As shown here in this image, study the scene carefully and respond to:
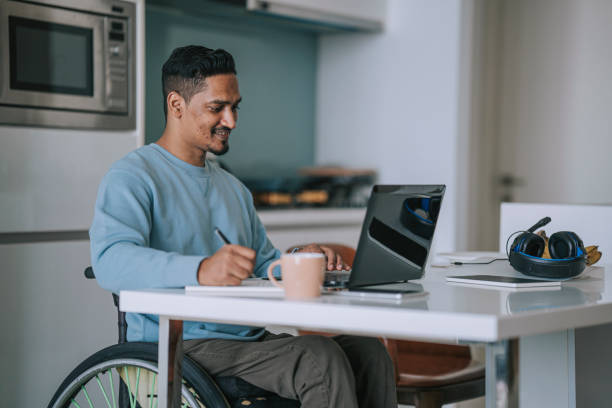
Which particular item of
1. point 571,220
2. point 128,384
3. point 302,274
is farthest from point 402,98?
point 302,274

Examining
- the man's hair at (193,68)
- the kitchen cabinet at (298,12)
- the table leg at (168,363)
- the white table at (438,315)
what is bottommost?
the table leg at (168,363)

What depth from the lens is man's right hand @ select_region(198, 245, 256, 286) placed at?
1361 millimetres

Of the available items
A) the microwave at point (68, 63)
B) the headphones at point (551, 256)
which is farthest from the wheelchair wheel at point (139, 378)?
the microwave at point (68, 63)

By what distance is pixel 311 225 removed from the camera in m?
3.78

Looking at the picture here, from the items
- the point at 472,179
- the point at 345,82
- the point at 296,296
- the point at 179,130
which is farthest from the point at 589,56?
the point at 296,296

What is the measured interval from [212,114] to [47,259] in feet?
3.73

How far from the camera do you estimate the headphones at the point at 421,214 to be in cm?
143

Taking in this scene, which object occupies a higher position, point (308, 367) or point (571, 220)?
point (571, 220)

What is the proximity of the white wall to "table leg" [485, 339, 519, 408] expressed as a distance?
291 cm

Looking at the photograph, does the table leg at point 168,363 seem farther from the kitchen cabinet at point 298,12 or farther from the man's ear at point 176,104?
the kitchen cabinet at point 298,12

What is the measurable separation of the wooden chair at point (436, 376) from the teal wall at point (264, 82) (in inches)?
77.5

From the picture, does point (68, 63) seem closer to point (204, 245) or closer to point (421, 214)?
point (204, 245)

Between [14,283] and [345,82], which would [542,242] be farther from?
[345,82]

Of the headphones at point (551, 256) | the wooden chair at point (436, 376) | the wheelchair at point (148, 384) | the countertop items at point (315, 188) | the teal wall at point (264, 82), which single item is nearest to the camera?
the wheelchair at point (148, 384)
